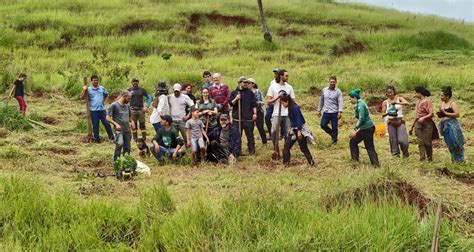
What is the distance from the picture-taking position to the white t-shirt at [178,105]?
10391 mm

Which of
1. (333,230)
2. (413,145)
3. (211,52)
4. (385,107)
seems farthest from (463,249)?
(211,52)

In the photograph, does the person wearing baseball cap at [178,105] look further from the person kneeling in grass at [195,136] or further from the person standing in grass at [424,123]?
the person standing in grass at [424,123]

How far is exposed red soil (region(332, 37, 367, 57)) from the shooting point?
84.9 feet

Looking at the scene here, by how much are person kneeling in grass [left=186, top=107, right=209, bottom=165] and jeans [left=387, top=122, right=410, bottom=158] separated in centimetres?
319

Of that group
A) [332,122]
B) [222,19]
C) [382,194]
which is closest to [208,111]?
[332,122]

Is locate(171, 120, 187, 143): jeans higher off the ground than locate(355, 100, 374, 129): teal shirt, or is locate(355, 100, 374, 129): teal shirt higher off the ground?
locate(355, 100, 374, 129): teal shirt

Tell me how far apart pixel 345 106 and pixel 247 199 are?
957 centimetres

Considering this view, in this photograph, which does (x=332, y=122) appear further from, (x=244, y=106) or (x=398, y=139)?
(x=244, y=106)

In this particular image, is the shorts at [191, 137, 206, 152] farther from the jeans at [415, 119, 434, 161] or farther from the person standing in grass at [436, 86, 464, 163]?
the person standing in grass at [436, 86, 464, 163]

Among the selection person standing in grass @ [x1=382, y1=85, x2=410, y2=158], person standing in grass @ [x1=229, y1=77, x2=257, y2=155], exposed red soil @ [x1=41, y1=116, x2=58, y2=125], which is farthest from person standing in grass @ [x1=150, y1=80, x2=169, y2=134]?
exposed red soil @ [x1=41, y1=116, x2=58, y2=125]

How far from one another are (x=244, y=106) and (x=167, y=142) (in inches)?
62.7

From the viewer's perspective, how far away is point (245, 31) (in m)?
28.2

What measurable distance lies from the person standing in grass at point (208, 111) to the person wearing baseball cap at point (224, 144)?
0.76ft

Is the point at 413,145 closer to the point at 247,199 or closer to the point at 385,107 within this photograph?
the point at 385,107
